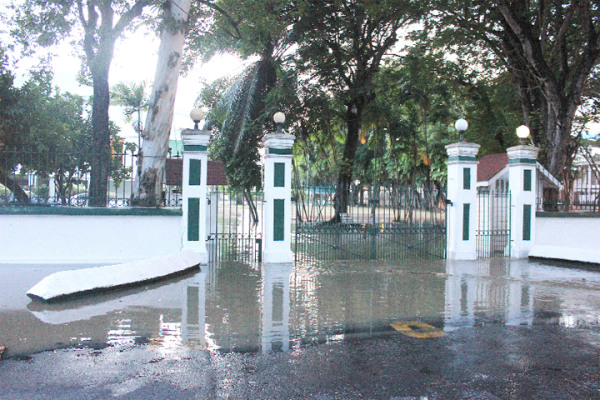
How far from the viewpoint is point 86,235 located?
34.4 feet

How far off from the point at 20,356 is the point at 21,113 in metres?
12.4

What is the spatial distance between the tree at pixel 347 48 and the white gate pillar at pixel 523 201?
750cm

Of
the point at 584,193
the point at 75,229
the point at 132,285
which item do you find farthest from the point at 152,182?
the point at 584,193

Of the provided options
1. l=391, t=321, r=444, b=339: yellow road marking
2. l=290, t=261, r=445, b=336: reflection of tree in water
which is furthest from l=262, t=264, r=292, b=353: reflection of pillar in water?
l=391, t=321, r=444, b=339: yellow road marking

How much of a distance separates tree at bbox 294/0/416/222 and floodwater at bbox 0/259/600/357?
1145cm

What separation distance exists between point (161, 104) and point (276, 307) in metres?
6.77

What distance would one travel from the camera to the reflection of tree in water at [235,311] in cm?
559

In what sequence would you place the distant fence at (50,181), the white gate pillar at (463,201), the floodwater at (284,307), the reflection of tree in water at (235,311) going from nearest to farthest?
the reflection of tree in water at (235,311) < the floodwater at (284,307) < the distant fence at (50,181) < the white gate pillar at (463,201)

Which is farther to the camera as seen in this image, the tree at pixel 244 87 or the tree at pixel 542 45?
the tree at pixel 244 87

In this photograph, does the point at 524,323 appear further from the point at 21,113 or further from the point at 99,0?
the point at 21,113

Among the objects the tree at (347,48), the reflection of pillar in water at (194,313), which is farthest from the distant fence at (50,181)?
the tree at (347,48)

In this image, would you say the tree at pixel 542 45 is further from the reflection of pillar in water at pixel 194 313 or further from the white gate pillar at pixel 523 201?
the reflection of pillar in water at pixel 194 313

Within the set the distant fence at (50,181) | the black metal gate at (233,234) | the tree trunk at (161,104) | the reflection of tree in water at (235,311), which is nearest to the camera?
the reflection of tree in water at (235,311)

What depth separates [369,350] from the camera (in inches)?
211
